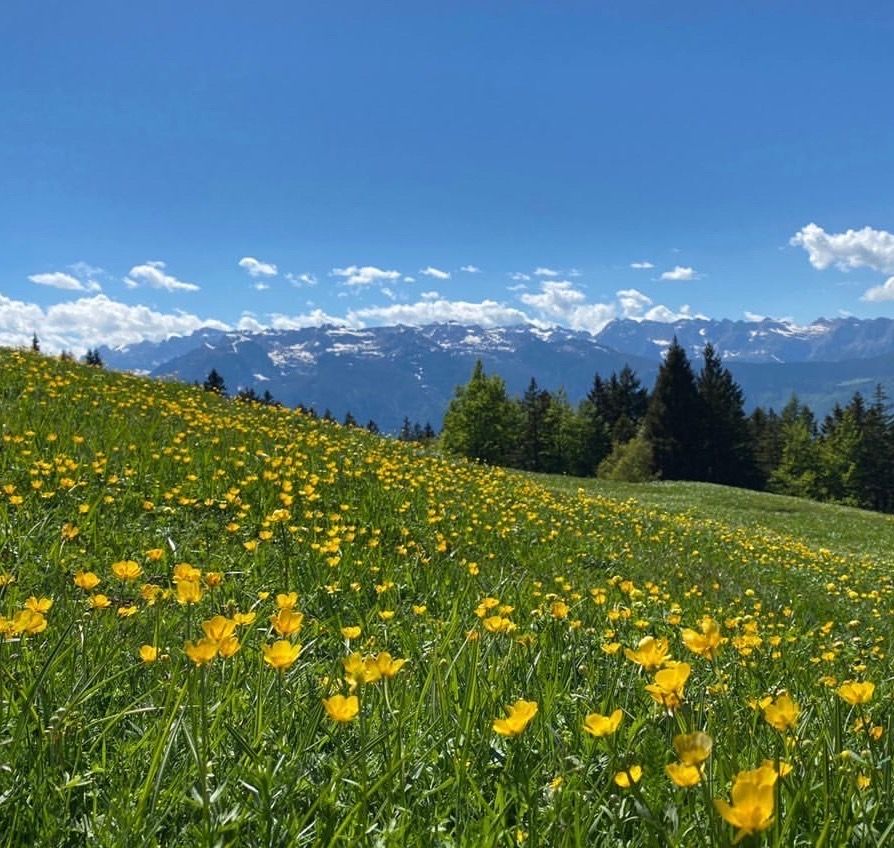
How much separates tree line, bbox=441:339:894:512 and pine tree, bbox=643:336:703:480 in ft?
0.30

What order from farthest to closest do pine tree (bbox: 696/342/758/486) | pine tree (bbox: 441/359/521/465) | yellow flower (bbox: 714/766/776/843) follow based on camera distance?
pine tree (bbox: 696/342/758/486) < pine tree (bbox: 441/359/521/465) < yellow flower (bbox: 714/766/776/843)

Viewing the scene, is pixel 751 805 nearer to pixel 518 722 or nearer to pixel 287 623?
pixel 518 722

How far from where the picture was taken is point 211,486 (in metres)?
6.30

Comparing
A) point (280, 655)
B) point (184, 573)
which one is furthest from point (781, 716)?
point (184, 573)

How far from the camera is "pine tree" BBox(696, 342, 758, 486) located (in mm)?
61656

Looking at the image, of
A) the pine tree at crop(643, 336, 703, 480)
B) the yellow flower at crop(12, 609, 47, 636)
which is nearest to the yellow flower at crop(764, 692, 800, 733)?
the yellow flower at crop(12, 609, 47, 636)

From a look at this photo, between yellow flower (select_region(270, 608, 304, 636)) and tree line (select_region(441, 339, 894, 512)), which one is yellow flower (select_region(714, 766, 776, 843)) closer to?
yellow flower (select_region(270, 608, 304, 636))

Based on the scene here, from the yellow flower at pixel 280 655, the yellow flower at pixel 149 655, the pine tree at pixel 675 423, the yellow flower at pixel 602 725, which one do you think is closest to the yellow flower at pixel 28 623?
the yellow flower at pixel 149 655

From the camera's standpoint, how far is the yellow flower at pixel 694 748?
1008mm

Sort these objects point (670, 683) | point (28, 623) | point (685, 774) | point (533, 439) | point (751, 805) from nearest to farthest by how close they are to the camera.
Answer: point (751, 805)
point (685, 774)
point (670, 683)
point (28, 623)
point (533, 439)

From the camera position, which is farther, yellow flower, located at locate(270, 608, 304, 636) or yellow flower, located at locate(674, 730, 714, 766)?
yellow flower, located at locate(270, 608, 304, 636)

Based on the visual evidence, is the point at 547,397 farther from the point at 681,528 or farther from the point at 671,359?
the point at 681,528

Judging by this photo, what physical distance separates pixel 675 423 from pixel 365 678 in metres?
62.3

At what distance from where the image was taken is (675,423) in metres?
60.1
